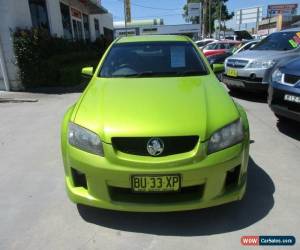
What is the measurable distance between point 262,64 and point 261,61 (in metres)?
0.08

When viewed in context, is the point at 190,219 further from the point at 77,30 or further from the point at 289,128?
the point at 77,30

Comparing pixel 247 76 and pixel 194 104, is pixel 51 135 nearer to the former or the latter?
pixel 194 104

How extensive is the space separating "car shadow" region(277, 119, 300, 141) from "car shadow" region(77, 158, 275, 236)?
2.21 meters

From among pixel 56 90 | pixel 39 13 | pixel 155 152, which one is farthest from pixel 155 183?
pixel 39 13

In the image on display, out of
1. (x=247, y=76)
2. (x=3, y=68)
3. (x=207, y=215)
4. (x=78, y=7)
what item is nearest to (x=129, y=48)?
(x=207, y=215)

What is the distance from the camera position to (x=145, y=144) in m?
2.42

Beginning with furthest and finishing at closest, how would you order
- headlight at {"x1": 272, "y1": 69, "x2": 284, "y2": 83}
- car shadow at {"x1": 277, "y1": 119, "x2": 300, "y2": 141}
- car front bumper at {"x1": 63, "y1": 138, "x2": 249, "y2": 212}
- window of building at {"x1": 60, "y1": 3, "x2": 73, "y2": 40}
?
1. window of building at {"x1": 60, "y1": 3, "x2": 73, "y2": 40}
2. car shadow at {"x1": 277, "y1": 119, "x2": 300, "y2": 141}
3. headlight at {"x1": 272, "y1": 69, "x2": 284, "y2": 83}
4. car front bumper at {"x1": 63, "y1": 138, "x2": 249, "y2": 212}

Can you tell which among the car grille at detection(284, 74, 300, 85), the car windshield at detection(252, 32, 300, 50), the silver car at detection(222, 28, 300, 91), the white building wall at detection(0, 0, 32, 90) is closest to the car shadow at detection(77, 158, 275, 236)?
the car grille at detection(284, 74, 300, 85)

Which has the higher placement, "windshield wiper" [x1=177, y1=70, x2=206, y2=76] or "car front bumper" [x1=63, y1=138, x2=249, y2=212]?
"windshield wiper" [x1=177, y1=70, x2=206, y2=76]

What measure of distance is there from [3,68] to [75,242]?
8496 millimetres

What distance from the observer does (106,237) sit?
104 inches

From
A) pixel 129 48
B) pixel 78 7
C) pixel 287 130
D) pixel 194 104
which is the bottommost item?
pixel 287 130

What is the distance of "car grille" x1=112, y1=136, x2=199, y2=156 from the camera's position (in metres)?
2.42

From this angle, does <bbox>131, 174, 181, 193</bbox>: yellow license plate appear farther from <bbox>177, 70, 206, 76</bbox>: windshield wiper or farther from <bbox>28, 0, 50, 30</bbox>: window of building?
<bbox>28, 0, 50, 30</bbox>: window of building
